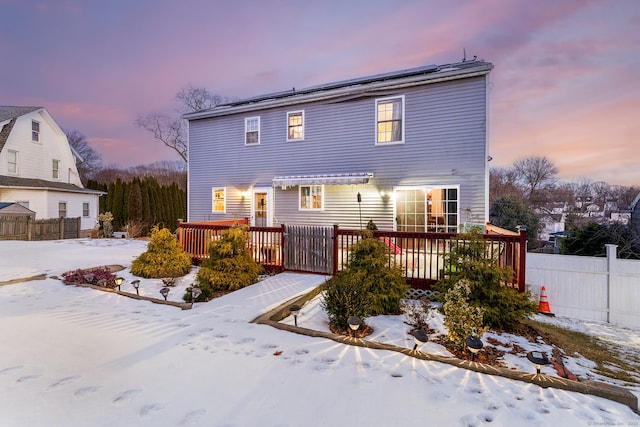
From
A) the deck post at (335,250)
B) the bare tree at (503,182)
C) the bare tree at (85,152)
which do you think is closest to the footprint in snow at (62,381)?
the deck post at (335,250)

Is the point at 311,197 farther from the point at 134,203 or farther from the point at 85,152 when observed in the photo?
the point at 85,152

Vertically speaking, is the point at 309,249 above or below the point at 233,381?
above

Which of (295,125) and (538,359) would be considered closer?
(538,359)

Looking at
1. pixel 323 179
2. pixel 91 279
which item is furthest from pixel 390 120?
pixel 91 279

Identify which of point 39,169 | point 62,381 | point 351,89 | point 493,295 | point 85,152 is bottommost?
point 62,381

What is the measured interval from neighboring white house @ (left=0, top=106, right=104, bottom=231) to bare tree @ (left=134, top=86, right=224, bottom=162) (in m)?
7.71

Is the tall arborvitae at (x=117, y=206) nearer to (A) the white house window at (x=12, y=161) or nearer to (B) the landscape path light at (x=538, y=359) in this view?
(A) the white house window at (x=12, y=161)

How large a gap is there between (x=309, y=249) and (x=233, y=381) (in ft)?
15.2

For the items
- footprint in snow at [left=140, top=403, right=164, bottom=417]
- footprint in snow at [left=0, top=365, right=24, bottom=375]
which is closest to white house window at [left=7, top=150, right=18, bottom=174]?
footprint in snow at [left=0, top=365, right=24, bottom=375]

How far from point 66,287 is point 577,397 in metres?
8.72

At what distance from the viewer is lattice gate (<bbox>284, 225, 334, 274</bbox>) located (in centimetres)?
698

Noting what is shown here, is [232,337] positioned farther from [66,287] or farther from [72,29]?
[72,29]

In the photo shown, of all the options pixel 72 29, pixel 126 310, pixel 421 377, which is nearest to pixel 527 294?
pixel 421 377

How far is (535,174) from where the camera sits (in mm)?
27031
